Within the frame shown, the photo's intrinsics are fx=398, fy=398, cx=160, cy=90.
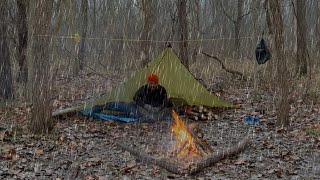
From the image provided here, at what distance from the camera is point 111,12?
88.9 ft

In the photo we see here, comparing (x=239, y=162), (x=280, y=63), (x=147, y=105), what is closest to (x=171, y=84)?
(x=147, y=105)

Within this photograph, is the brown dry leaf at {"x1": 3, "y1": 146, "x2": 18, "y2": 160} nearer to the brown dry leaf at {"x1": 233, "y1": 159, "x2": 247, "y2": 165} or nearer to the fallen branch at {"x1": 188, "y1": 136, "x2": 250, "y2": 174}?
the fallen branch at {"x1": 188, "y1": 136, "x2": 250, "y2": 174}

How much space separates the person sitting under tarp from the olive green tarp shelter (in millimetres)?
427

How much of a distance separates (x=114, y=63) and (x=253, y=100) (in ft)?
47.6

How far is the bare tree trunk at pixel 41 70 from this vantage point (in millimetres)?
6273

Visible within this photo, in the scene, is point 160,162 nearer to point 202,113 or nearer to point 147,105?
point 147,105

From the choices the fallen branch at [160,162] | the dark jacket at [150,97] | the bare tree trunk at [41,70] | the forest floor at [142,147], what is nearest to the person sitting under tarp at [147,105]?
the dark jacket at [150,97]

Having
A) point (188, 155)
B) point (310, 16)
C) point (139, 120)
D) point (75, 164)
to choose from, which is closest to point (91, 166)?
point (75, 164)

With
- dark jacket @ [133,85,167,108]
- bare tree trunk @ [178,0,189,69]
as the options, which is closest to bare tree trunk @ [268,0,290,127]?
dark jacket @ [133,85,167,108]

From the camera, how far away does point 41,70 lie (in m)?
6.42

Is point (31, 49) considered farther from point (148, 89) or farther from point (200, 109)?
point (200, 109)

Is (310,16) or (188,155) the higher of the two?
(310,16)

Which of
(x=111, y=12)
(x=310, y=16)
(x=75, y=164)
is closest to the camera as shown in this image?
(x=75, y=164)

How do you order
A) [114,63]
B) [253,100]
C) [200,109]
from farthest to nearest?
[114,63] < [253,100] < [200,109]
